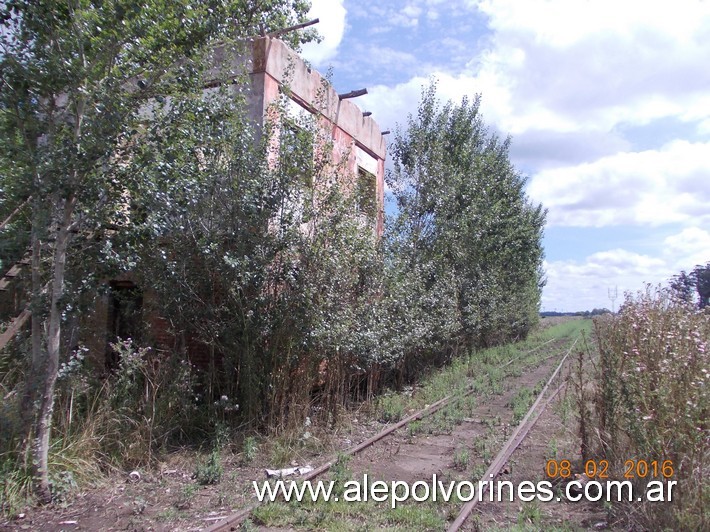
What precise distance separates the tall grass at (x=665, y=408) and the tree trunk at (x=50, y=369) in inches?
225

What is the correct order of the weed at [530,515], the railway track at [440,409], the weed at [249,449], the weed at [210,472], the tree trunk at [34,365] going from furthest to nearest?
1. the weed at [249,449]
2. the weed at [210,472]
3. the tree trunk at [34,365]
4. the weed at [530,515]
5. the railway track at [440,409]

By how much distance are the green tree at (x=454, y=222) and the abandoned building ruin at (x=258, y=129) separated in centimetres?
288

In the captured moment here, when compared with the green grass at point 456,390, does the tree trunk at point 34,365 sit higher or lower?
higher

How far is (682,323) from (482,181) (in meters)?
12.6

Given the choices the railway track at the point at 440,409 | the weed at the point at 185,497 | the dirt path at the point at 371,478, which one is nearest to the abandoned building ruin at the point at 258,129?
the dirt path at the point at 371,478

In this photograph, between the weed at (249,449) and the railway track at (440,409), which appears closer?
the railway track at (440,409)

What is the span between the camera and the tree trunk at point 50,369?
224 inches

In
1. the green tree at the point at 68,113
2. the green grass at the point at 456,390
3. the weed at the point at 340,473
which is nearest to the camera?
the green tree at the point at 68,113

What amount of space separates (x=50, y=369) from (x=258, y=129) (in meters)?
5.09

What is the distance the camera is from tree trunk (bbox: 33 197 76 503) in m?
5.69

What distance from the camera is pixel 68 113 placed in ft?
20.0

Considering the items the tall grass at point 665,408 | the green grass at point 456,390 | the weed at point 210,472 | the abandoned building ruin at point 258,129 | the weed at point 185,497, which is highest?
the abandoned building ruin at point 258,129
